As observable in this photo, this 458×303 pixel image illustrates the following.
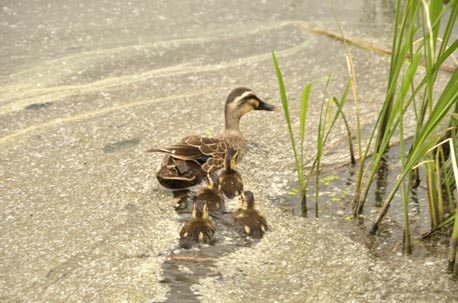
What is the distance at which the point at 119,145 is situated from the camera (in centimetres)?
455

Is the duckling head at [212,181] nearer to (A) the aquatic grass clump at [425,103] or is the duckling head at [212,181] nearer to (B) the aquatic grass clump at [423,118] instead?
(B) the aquatic grass clump at [423,118]

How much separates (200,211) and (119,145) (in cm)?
119

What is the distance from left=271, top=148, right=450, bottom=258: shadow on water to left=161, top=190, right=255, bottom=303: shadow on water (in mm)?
357

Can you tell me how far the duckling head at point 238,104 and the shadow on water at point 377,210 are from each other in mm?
663

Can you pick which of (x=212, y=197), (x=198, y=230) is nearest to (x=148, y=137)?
(x=212, y=197)

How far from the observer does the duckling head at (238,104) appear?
14.9ft

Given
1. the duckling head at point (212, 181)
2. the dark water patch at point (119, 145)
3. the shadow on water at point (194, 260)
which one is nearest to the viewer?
the shadow on water at point (194, 260)

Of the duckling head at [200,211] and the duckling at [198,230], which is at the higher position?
the duckling head at [200,211]

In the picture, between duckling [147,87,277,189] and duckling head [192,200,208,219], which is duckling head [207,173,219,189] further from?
duckling head [192,200,208,219]

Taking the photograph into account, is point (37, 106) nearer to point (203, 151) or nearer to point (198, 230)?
point (203, 151)

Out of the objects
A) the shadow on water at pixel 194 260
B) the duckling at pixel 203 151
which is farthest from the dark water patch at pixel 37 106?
the shadow on water at pixel 194 260

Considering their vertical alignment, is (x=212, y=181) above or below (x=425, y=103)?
below

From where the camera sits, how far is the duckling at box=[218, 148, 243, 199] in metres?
3.92

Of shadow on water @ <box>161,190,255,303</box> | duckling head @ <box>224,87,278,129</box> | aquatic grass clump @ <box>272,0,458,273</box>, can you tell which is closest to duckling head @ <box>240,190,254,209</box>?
shadow on water @ <box>161,190,255,303</box>
